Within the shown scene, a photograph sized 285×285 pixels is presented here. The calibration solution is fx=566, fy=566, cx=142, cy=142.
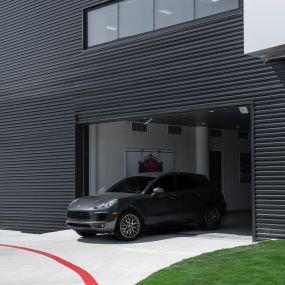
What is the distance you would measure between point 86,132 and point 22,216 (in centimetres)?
371

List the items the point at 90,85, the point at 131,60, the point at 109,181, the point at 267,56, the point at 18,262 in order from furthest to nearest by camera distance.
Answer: the point at 109,181, the point at 90,85, the point at 131,60, the point at 267,56, the point at 18,262

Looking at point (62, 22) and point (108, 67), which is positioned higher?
point (62, 22)

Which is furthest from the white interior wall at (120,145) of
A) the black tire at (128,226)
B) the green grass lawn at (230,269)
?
the green grass lawn at (230,269)

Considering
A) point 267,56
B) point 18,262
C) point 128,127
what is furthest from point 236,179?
point 18,262

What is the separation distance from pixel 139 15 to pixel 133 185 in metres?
4.57

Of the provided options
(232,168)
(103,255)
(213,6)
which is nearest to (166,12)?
(213,6)

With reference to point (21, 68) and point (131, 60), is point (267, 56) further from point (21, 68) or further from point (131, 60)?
point (21, 68)

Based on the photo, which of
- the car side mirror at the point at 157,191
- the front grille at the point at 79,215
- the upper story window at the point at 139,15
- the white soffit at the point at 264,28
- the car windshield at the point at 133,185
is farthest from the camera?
the car windshield at the point at 133,185

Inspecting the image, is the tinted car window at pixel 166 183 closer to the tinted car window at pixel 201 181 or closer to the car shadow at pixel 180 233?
the tinted car window at pixel 201 181

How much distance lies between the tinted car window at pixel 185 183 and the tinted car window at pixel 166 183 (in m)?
0.20

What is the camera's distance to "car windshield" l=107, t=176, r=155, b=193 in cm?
1397

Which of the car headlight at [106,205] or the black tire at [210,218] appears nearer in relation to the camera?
the car headlight at [106,205]

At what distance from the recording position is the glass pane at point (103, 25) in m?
15.8

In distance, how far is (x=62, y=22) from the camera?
1747 cm
